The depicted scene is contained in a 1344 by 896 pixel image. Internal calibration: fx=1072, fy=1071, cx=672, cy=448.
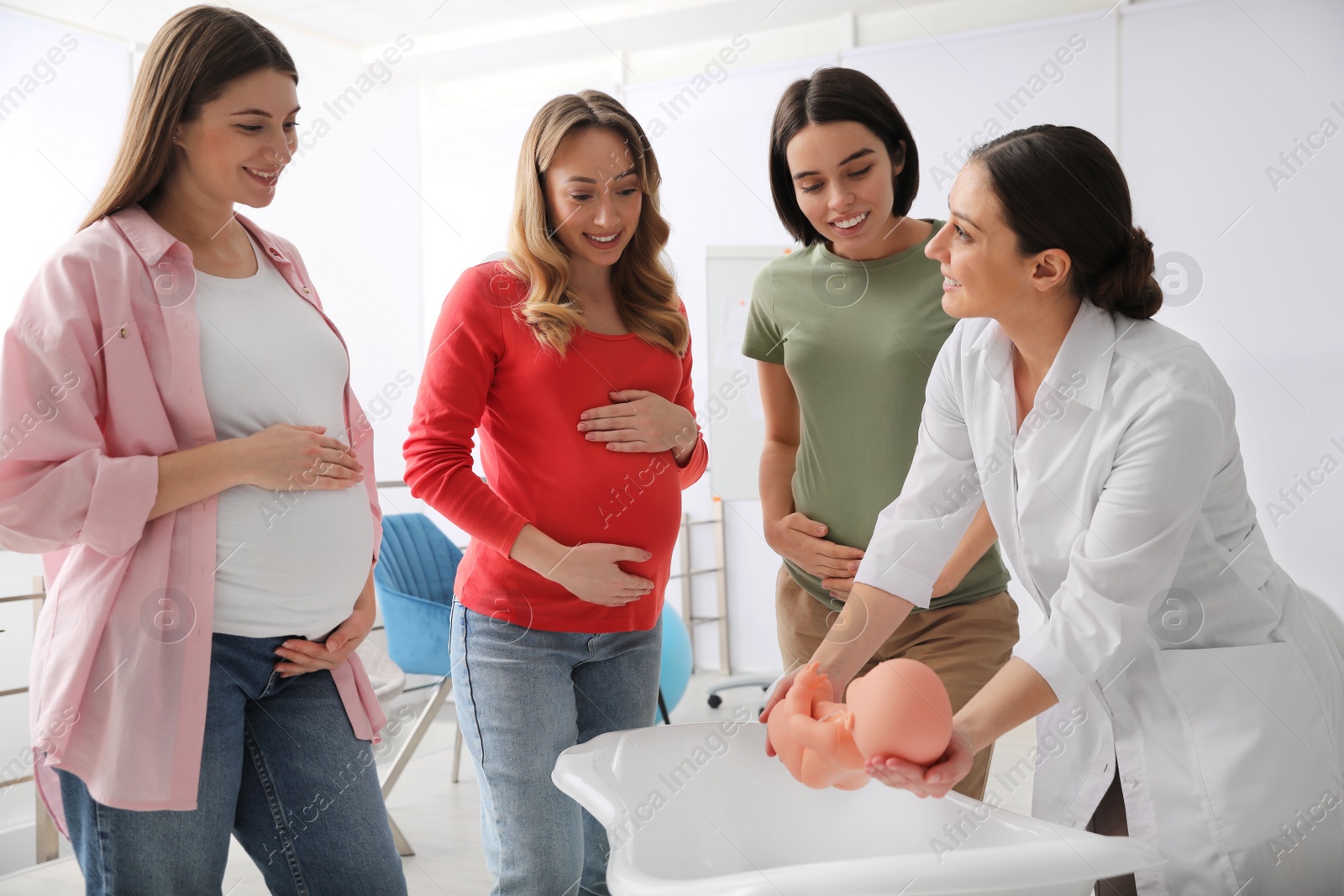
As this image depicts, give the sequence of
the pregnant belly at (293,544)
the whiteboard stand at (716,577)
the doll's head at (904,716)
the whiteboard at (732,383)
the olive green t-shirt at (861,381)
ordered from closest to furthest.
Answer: the doll's head at (904,716) < the pregnant belly at (293,544) < the olive green t-shirt at (861,381) < the whiteboard at (732,383) < the whiteboard stand at (716,577)

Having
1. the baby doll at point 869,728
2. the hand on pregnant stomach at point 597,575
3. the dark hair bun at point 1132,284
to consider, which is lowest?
the baby doll at point 869,728

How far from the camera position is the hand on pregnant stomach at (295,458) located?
128 cm

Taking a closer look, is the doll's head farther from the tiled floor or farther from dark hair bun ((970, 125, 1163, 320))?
the tiled floor

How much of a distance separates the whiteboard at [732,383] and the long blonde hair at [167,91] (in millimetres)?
3721

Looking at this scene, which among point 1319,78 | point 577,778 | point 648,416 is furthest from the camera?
point 1319,78

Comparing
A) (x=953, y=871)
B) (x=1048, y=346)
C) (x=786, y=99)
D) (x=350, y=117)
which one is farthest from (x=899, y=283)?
(x=350, y=117)

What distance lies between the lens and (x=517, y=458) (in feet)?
5.38

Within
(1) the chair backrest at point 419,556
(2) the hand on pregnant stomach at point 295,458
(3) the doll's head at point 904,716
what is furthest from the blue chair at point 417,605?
(3) the doll's head at point 904,716

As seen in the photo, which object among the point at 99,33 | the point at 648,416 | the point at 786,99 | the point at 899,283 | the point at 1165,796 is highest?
the point at 99,33

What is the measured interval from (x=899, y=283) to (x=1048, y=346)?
51 cm

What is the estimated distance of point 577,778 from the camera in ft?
3.62

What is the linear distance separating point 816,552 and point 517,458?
511 mm

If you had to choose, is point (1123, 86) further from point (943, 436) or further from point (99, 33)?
point (99, 33)

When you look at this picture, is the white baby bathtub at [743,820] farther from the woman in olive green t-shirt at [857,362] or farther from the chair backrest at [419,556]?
the chair backrest at [419,556]
